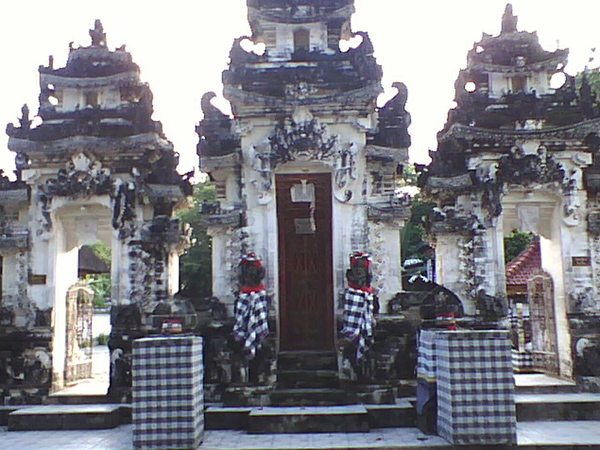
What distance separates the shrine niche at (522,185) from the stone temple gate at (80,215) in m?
5.52

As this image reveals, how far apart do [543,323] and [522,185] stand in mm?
3449

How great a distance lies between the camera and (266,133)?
12.7 meters

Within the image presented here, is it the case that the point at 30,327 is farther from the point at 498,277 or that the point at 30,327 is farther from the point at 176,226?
the point at 498,277

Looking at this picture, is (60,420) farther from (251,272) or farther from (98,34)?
(98,34)

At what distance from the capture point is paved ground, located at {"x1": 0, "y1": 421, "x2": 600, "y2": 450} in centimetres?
905

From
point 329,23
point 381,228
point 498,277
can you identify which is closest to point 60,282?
point 381,228

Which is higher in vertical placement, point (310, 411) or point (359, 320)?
point (359, 320)

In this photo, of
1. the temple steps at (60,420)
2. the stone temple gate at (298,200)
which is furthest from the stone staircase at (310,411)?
the stone temple gate at (298,200)

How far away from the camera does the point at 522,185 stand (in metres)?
13.0

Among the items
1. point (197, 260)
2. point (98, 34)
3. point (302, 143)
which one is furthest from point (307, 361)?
point (197, 260)

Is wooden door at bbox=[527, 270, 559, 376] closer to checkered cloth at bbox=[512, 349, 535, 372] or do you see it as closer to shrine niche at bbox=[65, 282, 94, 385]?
checkered cloth at bbox=[512, 349, 535, 372]

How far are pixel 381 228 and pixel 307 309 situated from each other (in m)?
2.08

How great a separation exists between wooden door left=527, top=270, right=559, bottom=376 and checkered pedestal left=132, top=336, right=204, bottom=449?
25.9 ft

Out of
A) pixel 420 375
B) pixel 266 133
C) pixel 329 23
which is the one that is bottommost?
pixel 420 375
